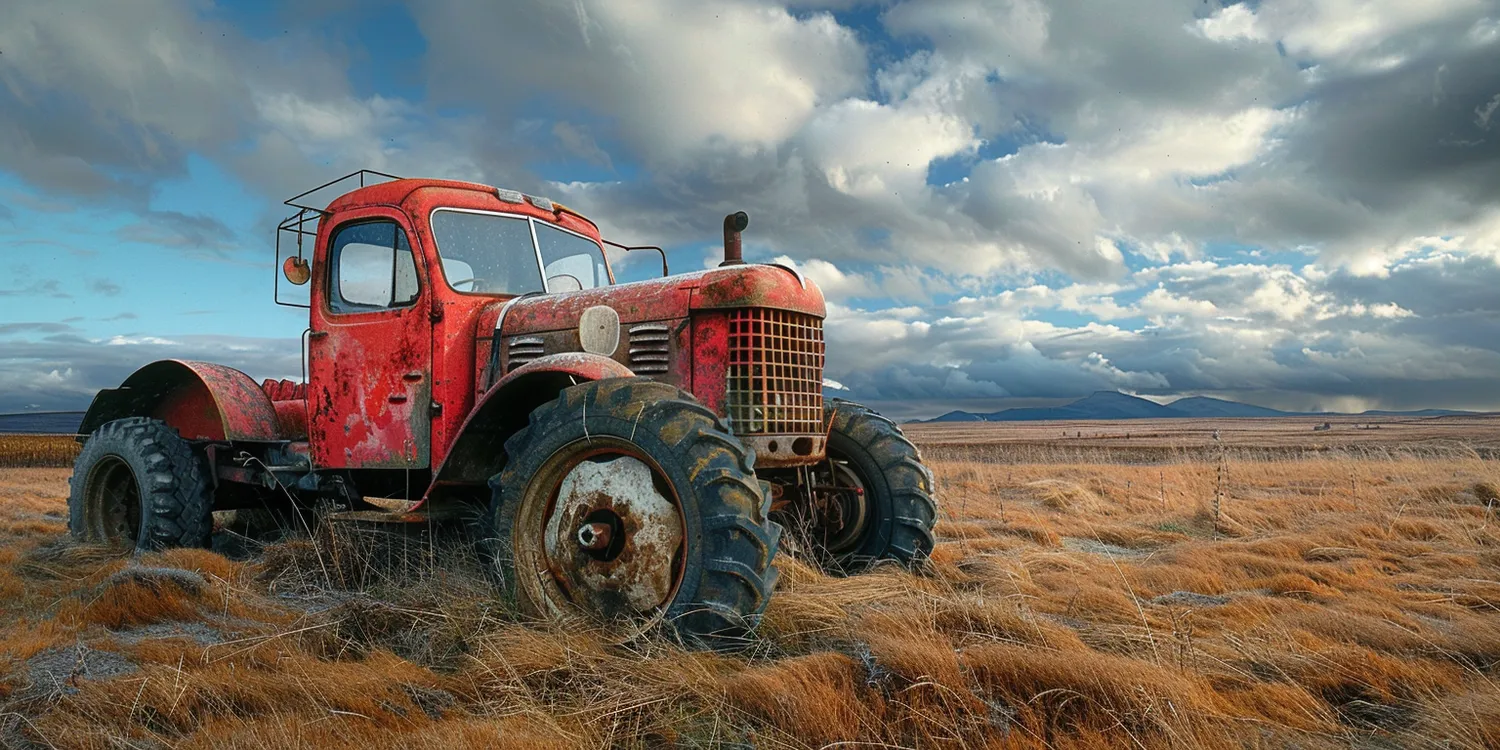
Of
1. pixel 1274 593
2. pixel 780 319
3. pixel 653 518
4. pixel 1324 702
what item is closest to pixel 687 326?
pixel 780 319

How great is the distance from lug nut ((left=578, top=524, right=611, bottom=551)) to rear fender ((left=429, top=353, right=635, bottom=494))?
2.42 ft

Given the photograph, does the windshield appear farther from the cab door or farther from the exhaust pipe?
the exhaust pipe

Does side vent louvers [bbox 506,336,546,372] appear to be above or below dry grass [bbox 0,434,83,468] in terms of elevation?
above

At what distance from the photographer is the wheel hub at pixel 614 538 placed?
3.63m

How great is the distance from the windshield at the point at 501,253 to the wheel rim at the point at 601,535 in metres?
2.06

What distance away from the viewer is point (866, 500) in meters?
5.43

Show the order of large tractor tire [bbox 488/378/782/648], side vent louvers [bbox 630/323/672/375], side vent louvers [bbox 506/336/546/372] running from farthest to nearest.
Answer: side vent louvers [bbox 506/336/546/372] → side vent louvers [bbox 630/323/672/375] → large tractor tire [bbox 488/378/782/648]

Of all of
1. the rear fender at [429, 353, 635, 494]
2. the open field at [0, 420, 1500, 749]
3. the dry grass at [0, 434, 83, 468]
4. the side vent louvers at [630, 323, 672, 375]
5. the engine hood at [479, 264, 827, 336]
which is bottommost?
the open field at [0, 420, 1500, 749]

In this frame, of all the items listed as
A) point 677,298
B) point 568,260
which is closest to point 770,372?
point 677,298

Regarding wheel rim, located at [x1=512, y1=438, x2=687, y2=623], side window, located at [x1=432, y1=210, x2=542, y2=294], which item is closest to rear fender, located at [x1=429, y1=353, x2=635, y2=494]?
wheel rim, located at [x1=512, y1=438, x2=687, y2=623]

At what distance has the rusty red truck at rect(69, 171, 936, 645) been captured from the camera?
11.9 ft

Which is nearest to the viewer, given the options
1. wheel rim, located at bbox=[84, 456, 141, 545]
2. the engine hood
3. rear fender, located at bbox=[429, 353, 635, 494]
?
rear fender, located at bbox=[429, 353, 635, 494]

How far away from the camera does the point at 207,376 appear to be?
255 inches

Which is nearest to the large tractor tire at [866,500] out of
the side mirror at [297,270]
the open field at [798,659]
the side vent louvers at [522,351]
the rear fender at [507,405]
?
the open field at [798,659]
